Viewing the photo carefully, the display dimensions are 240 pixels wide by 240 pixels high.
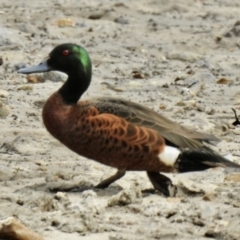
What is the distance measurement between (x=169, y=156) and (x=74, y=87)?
78cm

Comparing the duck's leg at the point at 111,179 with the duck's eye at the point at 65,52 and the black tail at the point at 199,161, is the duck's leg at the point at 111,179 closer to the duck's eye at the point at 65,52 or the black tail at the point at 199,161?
the black tail at the point at 199,161

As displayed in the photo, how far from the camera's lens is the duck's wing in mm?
6801

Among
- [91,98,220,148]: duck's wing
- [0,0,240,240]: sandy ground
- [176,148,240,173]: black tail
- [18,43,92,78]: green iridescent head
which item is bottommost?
[0,0,240,240]: sandy ground

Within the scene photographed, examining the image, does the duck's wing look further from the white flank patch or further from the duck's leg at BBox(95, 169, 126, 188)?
the duck's leg at BBox(95, 169, 126, 188)

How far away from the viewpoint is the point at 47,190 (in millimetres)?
6680

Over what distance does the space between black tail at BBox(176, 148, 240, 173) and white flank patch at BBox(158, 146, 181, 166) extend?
0.11ft

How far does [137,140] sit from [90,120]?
304 millimetres

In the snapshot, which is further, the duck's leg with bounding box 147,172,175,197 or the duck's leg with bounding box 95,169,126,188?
the duck's leg with bounding box 95,169,126,188

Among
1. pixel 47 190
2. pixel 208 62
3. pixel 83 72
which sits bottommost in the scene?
pixel 208 62

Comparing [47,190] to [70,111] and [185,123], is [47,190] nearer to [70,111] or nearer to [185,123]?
[70,111]

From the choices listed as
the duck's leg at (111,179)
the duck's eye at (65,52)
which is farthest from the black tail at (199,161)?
the duck's eye at (65,52)

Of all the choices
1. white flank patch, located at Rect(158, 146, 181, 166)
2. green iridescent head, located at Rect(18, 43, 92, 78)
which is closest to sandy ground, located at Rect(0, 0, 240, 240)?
white flank patch, located at Rect(158, 146, 181, 166)

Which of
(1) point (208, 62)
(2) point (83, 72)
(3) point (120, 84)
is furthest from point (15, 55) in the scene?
(2) point (83, 72)

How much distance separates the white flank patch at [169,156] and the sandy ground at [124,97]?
19 centimetres
